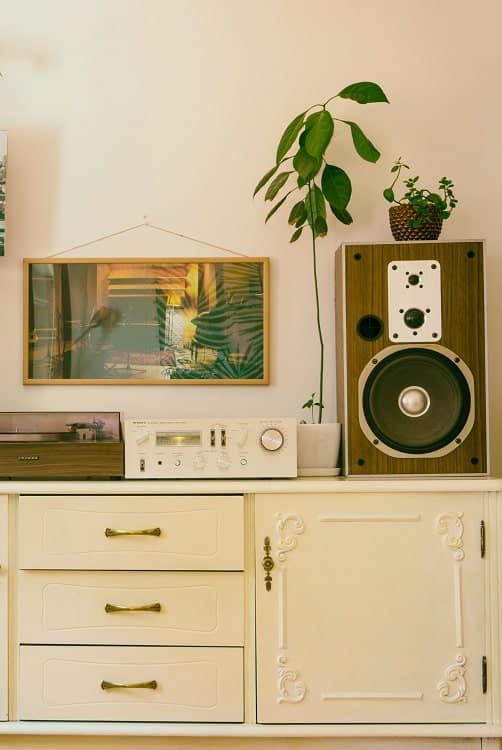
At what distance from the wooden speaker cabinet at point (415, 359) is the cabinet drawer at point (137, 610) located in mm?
442

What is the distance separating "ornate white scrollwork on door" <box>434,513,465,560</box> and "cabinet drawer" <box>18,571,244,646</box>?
1.58ft

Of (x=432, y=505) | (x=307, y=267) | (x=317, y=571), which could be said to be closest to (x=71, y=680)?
(x=317, y=571)

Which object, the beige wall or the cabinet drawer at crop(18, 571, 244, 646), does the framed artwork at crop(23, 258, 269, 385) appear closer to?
the beige wall

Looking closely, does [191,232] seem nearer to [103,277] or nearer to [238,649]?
[103,277]

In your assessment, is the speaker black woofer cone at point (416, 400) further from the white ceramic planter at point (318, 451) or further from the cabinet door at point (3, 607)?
the cabinet door at point (3, 607)

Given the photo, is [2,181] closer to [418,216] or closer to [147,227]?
[147,227]

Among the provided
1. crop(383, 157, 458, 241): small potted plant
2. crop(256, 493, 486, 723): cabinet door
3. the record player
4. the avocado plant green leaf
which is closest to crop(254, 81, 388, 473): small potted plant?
the avocado plant green leaf

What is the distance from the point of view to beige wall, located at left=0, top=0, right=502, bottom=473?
2508 mm

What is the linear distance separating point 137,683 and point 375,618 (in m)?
0.57

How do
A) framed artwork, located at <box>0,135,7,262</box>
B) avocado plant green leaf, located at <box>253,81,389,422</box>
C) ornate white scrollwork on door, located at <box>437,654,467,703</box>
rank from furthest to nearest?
1. framed artwork, located at <box>0,135,7,262</box>
2. avocado plant green leaf, located at <box>253,81,389,422</box>
3. ornate white scrollwork on door, located at <box>437,654,467,703</box>

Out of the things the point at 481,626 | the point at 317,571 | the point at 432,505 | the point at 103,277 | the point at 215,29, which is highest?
the point at 215,29

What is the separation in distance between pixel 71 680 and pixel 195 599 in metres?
0.34

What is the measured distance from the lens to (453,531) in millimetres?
2041

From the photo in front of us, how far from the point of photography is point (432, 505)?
205 centimetres
